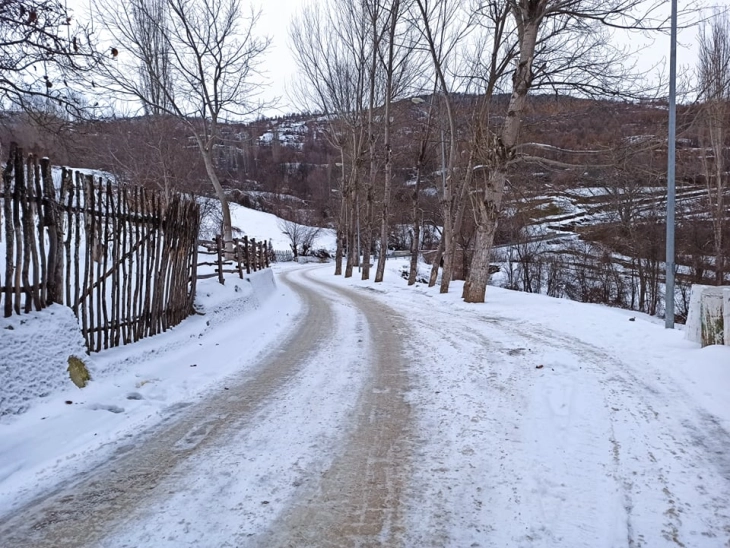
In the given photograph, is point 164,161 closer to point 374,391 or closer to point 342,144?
point 342,144

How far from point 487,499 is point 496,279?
113 ft

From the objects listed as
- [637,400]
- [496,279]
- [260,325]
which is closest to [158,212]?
[260,325]

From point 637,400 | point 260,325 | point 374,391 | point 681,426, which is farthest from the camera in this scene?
point 260,325

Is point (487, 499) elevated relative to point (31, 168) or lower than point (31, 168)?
lower

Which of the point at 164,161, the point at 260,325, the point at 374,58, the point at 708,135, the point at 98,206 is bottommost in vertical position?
the point at 260,325

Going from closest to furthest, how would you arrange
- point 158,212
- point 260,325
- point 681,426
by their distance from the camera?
point 681,426
point 158,212
point 260,325

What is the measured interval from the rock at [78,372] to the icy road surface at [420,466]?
4.39 ft

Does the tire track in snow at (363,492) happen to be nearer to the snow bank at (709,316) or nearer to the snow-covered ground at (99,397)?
the snow-covered ground at (99,397)

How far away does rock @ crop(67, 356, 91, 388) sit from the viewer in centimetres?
455

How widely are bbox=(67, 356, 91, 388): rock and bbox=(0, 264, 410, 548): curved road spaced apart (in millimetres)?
1342

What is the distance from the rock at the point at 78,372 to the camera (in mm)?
4551

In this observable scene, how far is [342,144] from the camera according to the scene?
91.2 feet

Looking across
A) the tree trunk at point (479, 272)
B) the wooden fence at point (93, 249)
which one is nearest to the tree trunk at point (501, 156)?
the tree trunk at point (479, 272)

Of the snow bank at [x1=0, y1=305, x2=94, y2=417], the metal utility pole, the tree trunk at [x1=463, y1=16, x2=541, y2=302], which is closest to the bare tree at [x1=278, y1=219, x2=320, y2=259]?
the tree trunk at [x1=463, y1=16, x2=541, y2=302]
